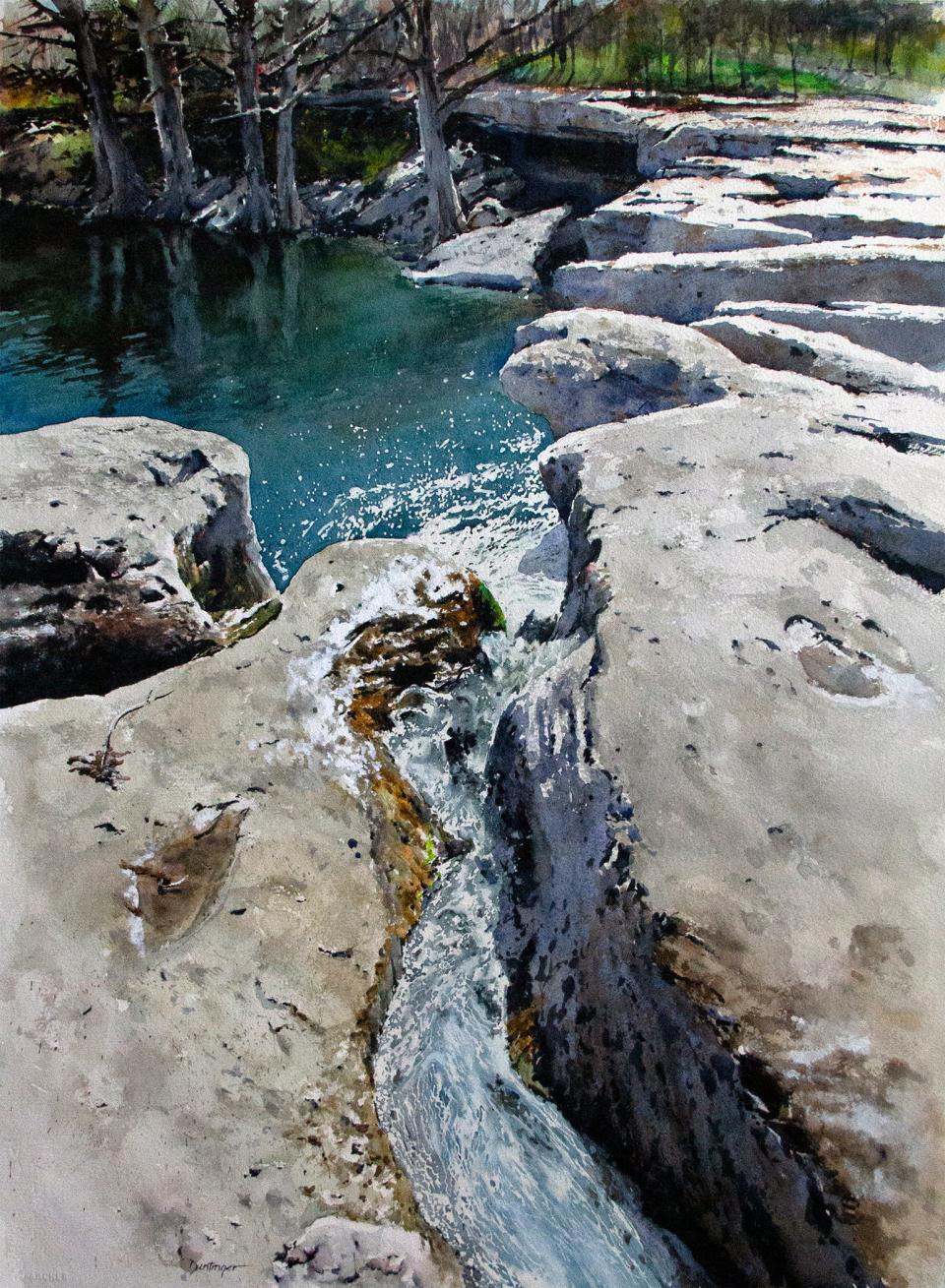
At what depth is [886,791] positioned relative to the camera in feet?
8.92

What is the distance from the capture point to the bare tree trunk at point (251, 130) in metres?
17.9

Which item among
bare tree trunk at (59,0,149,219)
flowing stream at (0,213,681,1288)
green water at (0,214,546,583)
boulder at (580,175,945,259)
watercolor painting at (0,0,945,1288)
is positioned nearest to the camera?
watercolor painting at (0,0,945,1288)

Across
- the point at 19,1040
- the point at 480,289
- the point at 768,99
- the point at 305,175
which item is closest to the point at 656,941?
the point at 19,1040

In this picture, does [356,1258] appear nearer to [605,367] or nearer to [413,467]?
[605,367]

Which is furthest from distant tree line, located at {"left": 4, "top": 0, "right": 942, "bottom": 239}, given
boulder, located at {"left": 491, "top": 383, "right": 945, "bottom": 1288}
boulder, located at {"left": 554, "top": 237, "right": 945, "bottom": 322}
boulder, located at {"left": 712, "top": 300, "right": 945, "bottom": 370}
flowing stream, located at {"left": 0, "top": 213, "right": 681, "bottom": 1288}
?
boulder, located at {"left": 491, "top": 383, "right": 945, "bottom": 1288}

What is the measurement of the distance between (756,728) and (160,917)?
207cm

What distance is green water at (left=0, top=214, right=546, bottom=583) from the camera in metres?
7.09

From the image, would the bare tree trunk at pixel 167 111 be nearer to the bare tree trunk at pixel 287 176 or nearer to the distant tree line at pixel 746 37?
the bare tree trunk at pixel 287 176

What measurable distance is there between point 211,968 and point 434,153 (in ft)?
52.6

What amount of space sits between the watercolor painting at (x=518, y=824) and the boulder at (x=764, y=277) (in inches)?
1.3

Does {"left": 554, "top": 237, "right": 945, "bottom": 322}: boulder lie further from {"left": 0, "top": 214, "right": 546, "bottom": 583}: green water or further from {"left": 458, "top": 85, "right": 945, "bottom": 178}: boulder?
{"left": 458, "top": 85, "right": 945, "bottom": 178}: boulder

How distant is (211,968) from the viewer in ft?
9.11

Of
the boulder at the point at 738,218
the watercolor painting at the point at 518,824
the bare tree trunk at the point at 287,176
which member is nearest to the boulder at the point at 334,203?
the bare tree trunk at the point at 287,176

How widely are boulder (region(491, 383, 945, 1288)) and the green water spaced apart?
3.16 m
